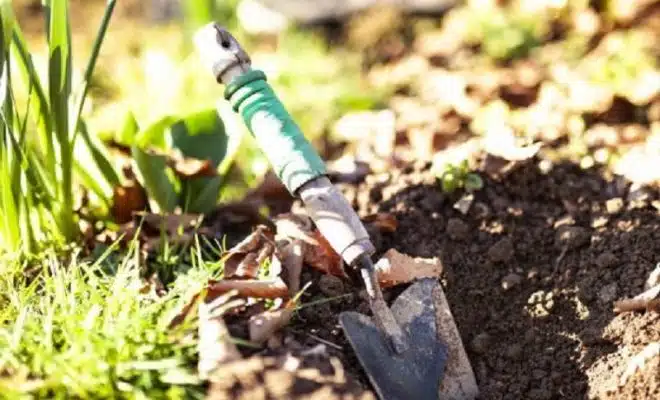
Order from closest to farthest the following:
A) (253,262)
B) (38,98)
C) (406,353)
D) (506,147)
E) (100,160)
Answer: (406,353), (253,262), (38,98), (100,160), (506,147)

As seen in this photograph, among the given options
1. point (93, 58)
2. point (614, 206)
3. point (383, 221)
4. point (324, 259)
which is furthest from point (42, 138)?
point (614, 206)

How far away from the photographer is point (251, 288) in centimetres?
212

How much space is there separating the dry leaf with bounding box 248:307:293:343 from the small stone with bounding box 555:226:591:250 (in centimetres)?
72

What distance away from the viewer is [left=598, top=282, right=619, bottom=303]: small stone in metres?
2.31

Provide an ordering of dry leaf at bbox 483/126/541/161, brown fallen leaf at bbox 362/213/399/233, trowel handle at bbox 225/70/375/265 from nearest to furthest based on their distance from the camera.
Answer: trowel handle at bbox 225/70/375/265 → brown fallen leaf at bbox 362/213/399/233 → dry leaf at bbox 483/126/541/161

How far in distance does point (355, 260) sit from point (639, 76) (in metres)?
1.55

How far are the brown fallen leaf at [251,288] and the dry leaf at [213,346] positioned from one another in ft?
0.32

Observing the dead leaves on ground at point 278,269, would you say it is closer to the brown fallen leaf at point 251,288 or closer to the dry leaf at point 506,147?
the brown fallen leaf at point 251,288

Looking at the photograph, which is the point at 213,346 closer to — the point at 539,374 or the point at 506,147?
the point at 539,374

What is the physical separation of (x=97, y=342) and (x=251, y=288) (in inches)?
12.8

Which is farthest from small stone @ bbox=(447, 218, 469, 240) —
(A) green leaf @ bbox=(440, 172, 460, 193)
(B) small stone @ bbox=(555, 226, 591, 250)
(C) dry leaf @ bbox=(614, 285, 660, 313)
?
(C) dry leaf @ bbox=(614, 285, 660, 313)

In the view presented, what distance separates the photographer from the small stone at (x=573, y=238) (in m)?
2.48

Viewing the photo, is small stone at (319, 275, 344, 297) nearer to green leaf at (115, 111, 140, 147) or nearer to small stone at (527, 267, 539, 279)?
small stone at (527, 267, 539, 279)

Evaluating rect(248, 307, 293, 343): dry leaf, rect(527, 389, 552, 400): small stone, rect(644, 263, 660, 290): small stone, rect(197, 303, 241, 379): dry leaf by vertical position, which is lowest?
rect(527, 389, 552, 400): small stone
